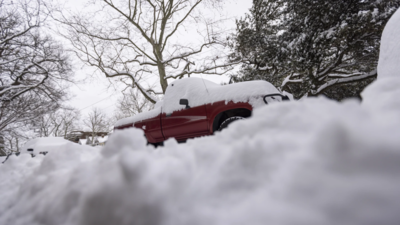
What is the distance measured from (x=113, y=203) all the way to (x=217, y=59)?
42.2 ft

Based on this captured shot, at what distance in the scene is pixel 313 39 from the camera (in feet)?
25.0

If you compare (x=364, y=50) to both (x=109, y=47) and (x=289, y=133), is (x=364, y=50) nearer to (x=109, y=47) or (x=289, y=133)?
(x=289, y=133)

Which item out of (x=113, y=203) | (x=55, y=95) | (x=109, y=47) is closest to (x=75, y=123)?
(x=55, y=95)

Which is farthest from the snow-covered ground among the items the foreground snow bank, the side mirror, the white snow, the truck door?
the side mirror

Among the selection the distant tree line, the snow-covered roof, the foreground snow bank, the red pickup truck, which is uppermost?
the distant tree line

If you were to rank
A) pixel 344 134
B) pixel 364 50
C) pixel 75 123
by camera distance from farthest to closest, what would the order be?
pixel 75 123 < pixel 364 50 < pixel 344 134

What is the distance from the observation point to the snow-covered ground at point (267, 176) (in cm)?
58

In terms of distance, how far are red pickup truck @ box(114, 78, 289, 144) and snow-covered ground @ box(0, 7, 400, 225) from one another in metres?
2.44

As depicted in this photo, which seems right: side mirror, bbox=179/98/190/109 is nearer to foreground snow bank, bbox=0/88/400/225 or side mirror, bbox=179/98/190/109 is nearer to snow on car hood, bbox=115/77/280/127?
snow on car hood, bbox=115/77/280/127

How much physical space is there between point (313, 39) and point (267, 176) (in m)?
8.90

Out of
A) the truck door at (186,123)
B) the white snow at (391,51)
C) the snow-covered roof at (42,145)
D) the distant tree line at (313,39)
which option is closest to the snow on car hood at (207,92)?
the truck door at (186,123)

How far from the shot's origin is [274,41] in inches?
370

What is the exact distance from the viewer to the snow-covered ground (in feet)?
1.90

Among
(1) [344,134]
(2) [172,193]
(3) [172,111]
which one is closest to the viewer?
(1) [344,134]
